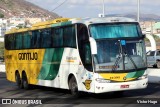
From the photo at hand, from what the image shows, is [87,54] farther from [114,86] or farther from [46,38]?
[46,38]

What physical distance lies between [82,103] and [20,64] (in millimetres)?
9198

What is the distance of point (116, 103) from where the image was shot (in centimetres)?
1483

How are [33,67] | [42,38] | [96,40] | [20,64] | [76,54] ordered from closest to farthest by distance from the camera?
[96,40]
[76,54]
[42,38]
[33,67]
[20,64]

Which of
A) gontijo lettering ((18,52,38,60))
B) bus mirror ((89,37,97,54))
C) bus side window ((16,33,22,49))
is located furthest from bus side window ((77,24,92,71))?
bus side window ((16,33,22,49))

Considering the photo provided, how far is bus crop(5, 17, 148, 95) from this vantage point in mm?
15891

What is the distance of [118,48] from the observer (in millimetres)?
16125

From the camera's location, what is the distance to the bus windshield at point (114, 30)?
16.3 meters

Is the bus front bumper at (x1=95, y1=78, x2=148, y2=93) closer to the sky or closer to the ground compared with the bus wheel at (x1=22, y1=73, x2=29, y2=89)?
closer to the sky

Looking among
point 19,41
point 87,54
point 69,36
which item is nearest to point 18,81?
point 19,41

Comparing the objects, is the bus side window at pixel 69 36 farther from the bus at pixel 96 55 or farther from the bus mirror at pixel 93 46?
the bus mirror at pixel 93 46

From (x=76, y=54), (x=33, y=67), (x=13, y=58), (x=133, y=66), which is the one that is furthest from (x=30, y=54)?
(x=133, y=66)

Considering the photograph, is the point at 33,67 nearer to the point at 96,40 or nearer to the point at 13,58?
the point at 13,58

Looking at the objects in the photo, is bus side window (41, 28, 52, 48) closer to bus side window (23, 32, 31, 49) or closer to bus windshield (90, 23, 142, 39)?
bus side window (23, 32, 31, 49)

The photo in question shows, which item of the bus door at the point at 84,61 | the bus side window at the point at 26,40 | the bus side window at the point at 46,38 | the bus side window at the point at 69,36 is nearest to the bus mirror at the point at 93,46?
the bus door at the point at 84,61
